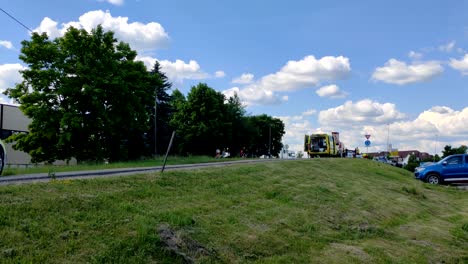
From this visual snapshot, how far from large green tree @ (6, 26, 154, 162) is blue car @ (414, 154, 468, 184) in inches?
929

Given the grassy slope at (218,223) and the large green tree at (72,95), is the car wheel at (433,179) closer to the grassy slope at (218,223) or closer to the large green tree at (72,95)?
the grassy slope at (218,223)

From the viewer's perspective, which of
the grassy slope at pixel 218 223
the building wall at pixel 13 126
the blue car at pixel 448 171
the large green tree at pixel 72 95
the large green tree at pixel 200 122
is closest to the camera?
the grassy slope at pixel 218 223

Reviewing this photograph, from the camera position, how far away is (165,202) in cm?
948

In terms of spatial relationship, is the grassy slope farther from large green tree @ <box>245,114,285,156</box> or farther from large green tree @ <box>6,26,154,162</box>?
large green tree @ <box>245,114,285,156</box>

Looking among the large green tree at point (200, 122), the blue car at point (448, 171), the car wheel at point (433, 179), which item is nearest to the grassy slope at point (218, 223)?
the blue car at point (448, 171)

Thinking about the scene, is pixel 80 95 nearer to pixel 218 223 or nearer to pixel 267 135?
pixel 218 223

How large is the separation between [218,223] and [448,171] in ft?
75.4

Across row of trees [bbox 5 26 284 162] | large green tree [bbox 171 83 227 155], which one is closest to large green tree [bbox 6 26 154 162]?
row of trees [bbox 5 26 284 162]

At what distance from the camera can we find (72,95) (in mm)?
38281

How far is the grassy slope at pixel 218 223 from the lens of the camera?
6.61 m

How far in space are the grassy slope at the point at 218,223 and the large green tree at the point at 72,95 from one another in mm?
25902

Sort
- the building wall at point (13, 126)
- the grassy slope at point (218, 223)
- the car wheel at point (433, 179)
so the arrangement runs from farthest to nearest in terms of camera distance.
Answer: the building wall at point (13, 126)
the car wheel at point (433, 179)
the grassy slope at point (218, 223)

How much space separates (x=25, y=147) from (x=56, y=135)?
9.83ft

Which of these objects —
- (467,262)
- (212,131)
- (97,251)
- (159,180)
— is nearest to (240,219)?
(159,180)
